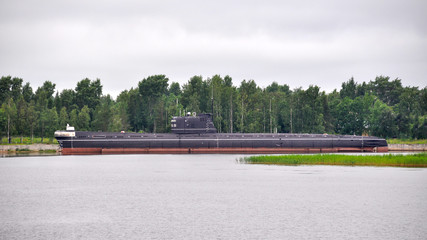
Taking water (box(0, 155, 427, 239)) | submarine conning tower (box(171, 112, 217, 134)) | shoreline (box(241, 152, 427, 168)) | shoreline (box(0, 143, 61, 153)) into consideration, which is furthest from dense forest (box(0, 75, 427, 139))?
water (box(0, 155, 427, 239))

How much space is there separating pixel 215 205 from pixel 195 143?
190 feet

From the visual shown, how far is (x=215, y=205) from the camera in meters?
36.8

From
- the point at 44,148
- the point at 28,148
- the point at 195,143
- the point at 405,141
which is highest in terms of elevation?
the point at 195,143

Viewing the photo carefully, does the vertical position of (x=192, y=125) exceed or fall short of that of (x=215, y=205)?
it exceeds it

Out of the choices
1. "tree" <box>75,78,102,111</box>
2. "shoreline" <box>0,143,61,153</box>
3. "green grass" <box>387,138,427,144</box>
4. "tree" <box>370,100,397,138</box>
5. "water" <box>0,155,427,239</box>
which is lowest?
"water" <box>0,155,427,239</box>

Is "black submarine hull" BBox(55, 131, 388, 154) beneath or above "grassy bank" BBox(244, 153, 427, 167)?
above

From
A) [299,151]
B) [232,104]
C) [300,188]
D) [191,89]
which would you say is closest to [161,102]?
[191,89]

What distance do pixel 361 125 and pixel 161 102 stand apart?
222 ft

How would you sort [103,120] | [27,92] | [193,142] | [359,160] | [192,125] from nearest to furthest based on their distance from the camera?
[359,160], [193,142], [192,125], [103,120], [27,92]

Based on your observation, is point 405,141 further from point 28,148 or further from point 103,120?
point 28,148

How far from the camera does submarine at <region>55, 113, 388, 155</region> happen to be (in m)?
94.5

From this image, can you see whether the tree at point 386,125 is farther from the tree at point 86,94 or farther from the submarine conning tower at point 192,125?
the tree at point 86,94

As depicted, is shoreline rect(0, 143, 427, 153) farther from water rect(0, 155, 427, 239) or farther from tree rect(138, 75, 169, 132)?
water rect(0, 155, 427, 239)

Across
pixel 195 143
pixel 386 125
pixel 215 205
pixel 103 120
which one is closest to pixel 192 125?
pixel 195 143
